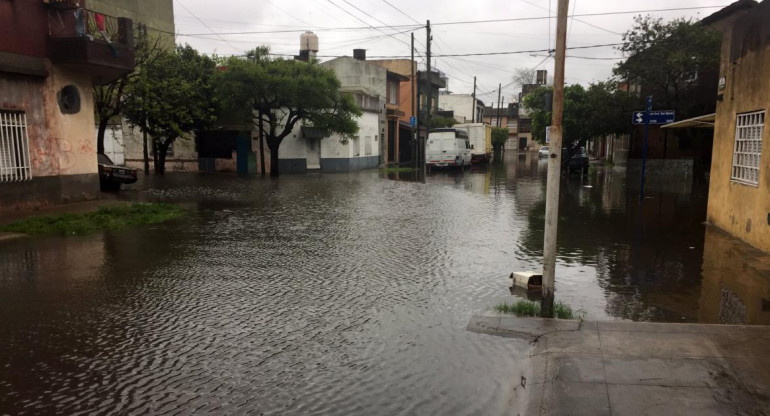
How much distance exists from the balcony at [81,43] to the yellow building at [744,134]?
1511cm

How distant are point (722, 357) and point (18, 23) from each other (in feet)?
51.0

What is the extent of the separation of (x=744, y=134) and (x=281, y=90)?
2041 centimetres

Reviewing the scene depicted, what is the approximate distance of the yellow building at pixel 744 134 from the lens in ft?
30.1

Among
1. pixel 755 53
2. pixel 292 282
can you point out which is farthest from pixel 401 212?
pixel 755 53

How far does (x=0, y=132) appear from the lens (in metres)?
12.7

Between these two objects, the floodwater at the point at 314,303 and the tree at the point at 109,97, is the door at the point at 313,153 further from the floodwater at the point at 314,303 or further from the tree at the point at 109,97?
the floodwater at the point at 314,303

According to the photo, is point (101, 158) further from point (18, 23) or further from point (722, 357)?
point (722, 357)

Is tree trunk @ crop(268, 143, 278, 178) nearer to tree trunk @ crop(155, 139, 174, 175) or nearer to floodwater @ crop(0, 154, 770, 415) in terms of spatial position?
tree trunk @ crop(155, 139, 174, 175)

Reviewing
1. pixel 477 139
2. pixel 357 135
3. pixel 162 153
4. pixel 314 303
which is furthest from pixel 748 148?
pixel 477 139

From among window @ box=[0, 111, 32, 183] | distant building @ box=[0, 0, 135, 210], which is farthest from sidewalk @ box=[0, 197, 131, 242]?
window @ box=[0, 111, 32, 183]

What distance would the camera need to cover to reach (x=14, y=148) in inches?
516

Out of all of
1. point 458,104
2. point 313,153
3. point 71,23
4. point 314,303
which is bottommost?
point 314,303

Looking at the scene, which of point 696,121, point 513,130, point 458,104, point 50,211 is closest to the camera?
point 50,211

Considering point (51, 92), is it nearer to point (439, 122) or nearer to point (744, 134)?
point (744, 134)
